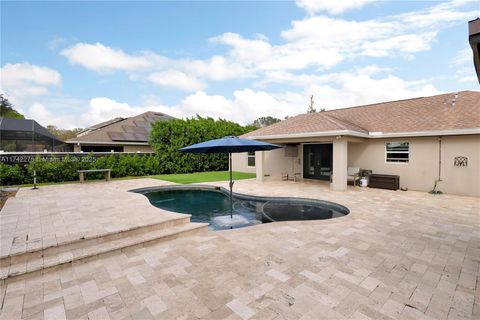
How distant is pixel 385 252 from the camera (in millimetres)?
4418

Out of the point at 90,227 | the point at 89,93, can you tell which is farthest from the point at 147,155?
the point at 90,227

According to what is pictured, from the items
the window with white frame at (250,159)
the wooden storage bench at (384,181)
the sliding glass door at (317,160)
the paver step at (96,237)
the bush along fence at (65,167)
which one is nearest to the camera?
the paver step at (96,237)

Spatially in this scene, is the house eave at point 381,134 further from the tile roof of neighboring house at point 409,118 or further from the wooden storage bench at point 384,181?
the wooden storage bench at point 384,181

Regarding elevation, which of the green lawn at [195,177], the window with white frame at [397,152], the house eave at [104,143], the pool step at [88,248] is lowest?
the pool step at [88,248]

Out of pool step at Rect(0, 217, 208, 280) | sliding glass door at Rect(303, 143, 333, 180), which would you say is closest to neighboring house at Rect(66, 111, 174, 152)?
sliding glass door at Rect(303, 143, 333, 180)

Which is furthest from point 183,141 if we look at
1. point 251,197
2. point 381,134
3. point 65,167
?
point 381,134

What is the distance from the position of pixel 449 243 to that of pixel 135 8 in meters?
16.5

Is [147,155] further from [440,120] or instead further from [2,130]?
[440,120]

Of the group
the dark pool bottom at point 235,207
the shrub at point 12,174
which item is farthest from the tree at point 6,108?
the dark pool bottom at point 235,207

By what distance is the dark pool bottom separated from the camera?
7.67 meters

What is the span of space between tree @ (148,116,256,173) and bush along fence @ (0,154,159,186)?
1.94 metres

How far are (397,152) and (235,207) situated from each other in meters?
9.23

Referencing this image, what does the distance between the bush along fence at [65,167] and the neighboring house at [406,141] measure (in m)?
9.38

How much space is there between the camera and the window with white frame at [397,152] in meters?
11.6
